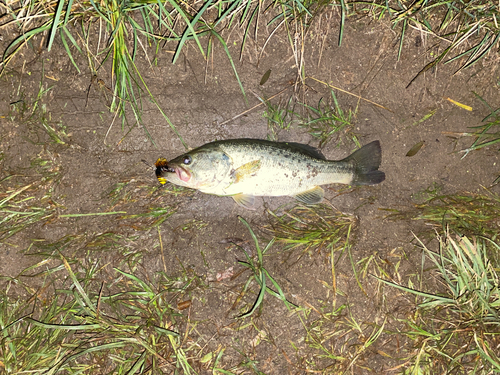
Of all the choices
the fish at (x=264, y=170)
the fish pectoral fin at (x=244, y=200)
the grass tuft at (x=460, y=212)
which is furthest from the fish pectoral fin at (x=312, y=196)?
the grass tuft at (x=460, y=212)

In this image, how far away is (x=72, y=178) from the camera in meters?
3.27

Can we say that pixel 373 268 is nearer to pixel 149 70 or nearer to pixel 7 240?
pixel 149 70

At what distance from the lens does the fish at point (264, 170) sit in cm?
296

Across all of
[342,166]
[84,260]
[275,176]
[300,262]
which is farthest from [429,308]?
[84,260]

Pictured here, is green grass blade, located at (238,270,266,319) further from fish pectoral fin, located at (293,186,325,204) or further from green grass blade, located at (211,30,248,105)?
green grass blade, located at (211,30,248,105)

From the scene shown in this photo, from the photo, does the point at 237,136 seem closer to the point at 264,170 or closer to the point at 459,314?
the point at 264,170

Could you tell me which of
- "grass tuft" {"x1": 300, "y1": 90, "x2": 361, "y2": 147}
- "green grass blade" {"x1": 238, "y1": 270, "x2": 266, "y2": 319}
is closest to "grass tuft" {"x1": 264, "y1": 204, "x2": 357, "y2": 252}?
"green grass blade" {"x1": 238, "y1": 270, "x2": 266, "y2": 319}

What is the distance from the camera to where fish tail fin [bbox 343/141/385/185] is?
3.22 m

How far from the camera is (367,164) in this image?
10.6 ft

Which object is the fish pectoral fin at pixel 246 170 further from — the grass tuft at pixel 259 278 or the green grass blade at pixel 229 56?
the green grass blade at pixel 229 56

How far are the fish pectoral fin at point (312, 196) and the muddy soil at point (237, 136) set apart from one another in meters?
0.21

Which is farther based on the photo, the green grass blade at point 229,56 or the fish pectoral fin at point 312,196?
the fish pectoral fin at point 312,196

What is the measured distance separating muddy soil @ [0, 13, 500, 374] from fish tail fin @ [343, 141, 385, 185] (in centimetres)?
21

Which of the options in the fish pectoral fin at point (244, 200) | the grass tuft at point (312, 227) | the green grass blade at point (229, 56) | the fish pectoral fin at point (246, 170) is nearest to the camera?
the green grass blade at point (229, 56)
